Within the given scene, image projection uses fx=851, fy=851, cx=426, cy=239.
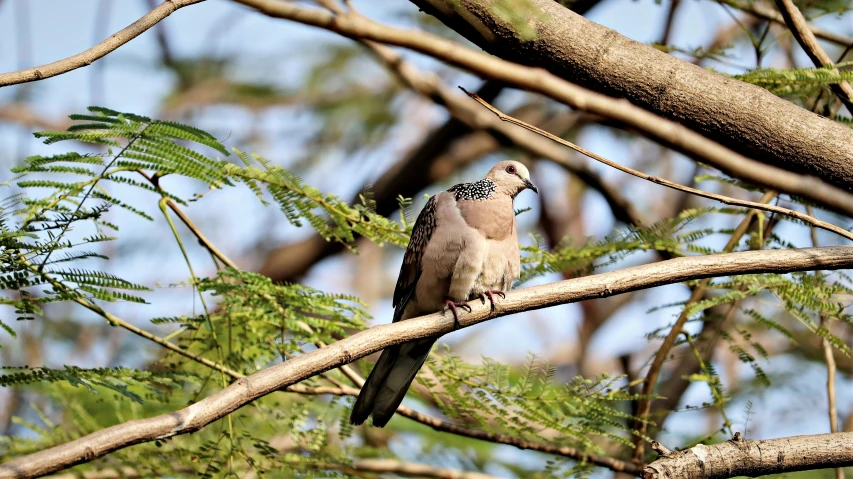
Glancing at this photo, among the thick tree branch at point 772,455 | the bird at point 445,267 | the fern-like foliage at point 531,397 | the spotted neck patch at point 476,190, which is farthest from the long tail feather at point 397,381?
the thick tree branch at point 772,455

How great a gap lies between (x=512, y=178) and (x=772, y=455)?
7.20 feet

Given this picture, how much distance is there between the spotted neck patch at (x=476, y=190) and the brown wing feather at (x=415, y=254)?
143mm

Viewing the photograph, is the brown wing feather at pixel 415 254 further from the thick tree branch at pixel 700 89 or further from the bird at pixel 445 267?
the thick tree branch at pixel 700 89

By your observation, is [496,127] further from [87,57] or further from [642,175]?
[87,57]

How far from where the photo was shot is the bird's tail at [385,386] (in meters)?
3.84

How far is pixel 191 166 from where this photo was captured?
10.5 feet

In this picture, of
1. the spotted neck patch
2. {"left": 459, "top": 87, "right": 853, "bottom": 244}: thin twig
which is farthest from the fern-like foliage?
{"left": 459, "top": 87, "right": 853, "bottom": 244}: thin twig

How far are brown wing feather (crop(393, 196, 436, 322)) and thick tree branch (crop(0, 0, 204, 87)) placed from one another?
1.84m

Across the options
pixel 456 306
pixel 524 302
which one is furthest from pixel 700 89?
pixel 456 306

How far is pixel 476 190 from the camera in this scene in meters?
4.25

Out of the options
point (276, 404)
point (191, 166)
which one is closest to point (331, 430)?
point (276, 404)

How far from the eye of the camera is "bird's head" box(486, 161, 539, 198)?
14.8 feet

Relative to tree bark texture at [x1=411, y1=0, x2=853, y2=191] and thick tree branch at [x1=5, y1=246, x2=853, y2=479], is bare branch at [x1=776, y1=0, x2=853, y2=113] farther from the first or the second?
thick tree branch at [x1=5, y1=246, x2=853, y2=479]

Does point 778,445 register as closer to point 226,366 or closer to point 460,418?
point 460,418
